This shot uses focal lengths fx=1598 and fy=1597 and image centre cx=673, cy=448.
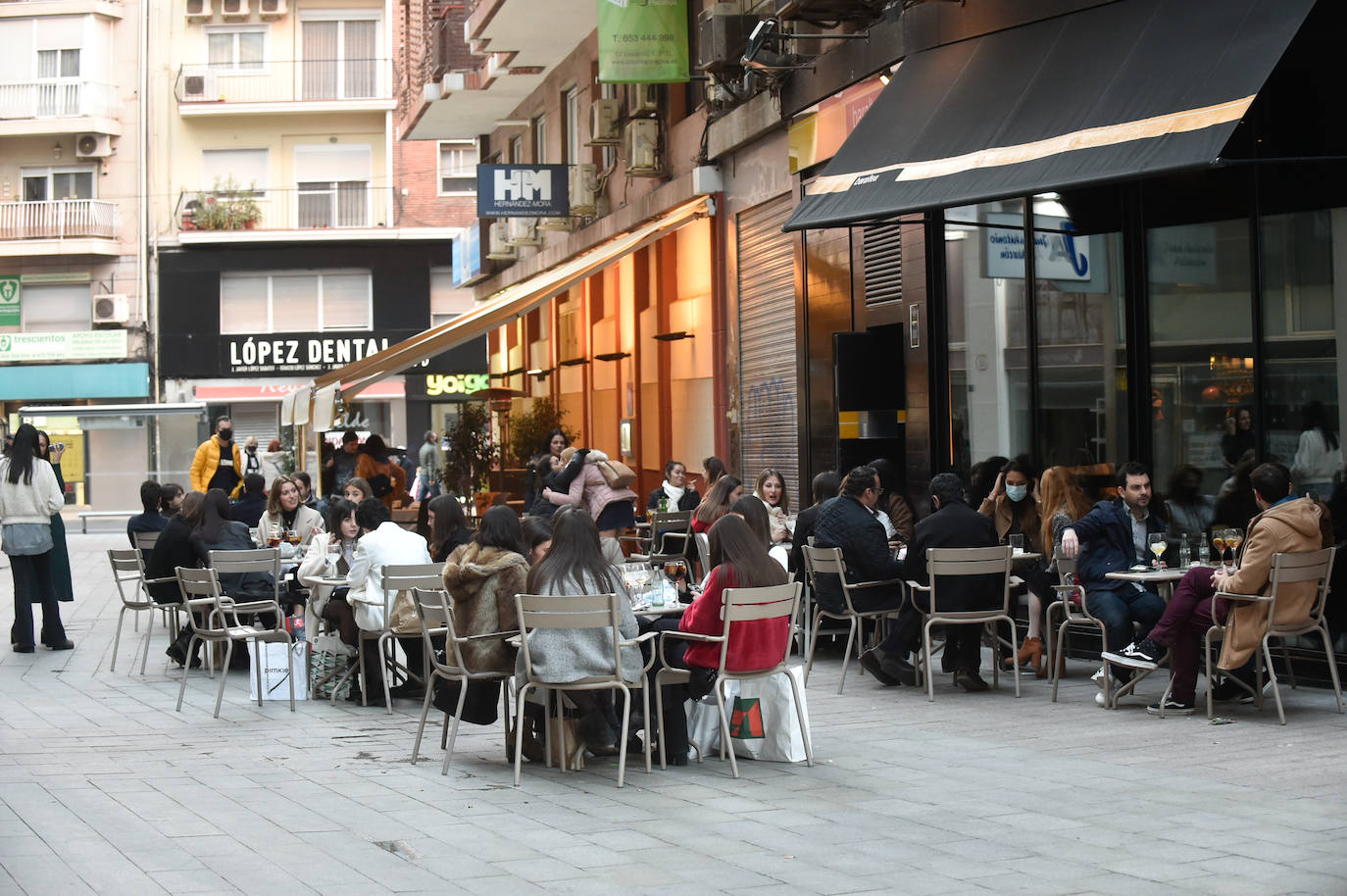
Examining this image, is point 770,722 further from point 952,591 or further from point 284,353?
point 284,353

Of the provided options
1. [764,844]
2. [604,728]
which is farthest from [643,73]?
[764,844]

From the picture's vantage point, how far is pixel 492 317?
59.5 feet

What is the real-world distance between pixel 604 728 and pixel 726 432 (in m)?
11.1

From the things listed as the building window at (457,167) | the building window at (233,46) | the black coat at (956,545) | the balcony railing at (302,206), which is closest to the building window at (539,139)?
the building window at (457,167)

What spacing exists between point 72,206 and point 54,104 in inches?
109

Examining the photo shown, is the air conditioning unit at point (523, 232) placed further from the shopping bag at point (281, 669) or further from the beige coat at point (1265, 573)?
the beige coat at point (1265, 573)

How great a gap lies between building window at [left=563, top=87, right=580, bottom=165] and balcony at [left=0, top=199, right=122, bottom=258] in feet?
64.0

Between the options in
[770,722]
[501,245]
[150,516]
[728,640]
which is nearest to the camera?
[728,640]

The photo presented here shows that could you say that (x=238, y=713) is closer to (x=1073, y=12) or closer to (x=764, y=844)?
(x=764, y=844)

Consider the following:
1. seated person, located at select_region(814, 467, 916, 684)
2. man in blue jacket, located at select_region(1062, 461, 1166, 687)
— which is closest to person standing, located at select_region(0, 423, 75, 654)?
seated person, located at select_region(814, 467, 916, 684)

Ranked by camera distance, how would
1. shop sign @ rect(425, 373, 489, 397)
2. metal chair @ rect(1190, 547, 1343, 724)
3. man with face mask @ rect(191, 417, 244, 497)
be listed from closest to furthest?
metal chair @ rect(1190, 547, 1343, 724) < man with face mask @ rect(191, 417, 244, 497) < shop sign @ rect(425, 373, 489, 397)

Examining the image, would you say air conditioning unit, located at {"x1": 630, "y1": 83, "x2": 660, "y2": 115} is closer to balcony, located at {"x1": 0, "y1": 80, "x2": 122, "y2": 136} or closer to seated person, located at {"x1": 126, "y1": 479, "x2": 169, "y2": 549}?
seated person, located at {"x1": 126, "y1": 479, "x2": 169, "y2": 549}

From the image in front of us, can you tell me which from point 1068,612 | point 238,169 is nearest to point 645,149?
point 1068,612

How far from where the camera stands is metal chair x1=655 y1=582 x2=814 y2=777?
313 inches
